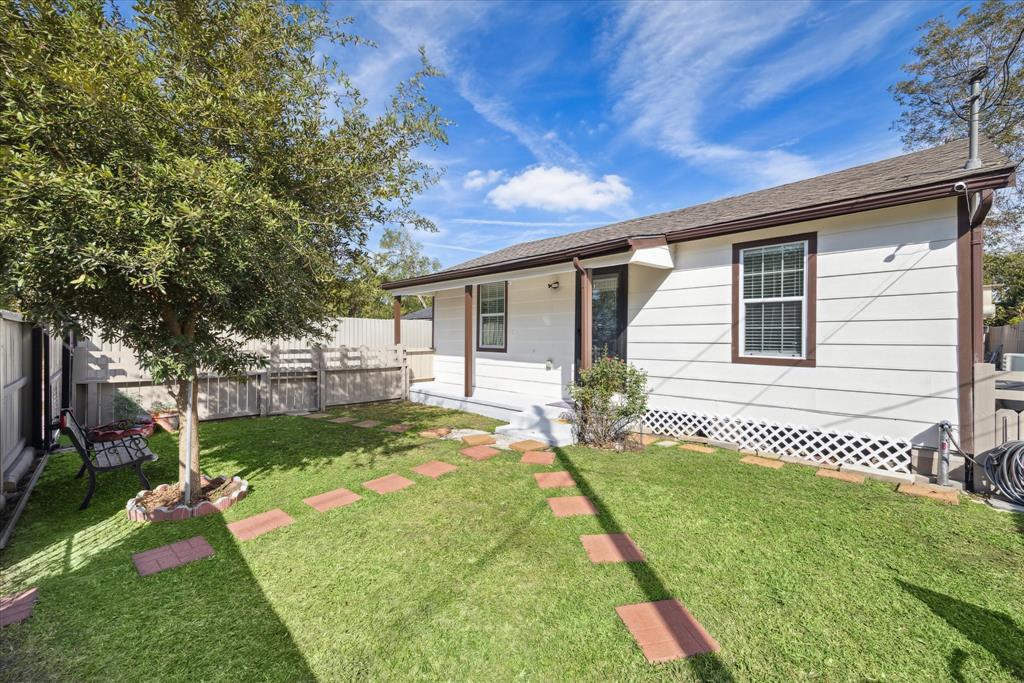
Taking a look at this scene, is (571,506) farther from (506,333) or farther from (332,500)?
(506,333)

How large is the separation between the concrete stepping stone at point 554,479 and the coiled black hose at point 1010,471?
13.0ft

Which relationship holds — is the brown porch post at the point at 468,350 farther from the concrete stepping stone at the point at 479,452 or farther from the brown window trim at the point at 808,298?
the brown window trim at the point at 808,298

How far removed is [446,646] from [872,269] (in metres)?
5.83

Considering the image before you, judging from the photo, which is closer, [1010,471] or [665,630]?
[665,630]

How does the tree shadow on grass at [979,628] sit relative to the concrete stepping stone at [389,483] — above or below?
below

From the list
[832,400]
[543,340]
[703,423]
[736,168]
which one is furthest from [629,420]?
[736,168]

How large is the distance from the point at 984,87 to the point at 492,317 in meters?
18.2

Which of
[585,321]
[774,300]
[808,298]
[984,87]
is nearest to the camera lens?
[808,298]

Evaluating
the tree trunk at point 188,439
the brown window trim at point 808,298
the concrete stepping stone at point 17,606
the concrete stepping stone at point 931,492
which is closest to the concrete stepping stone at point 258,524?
the tree trunk at point 188,439

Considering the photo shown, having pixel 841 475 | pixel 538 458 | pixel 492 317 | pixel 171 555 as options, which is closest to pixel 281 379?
pixel 492 317

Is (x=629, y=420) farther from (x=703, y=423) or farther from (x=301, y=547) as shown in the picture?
(x=301, y=547)

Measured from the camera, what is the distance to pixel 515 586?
2.63m

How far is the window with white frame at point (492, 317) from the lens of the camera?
977 cm

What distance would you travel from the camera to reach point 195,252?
2982mm
